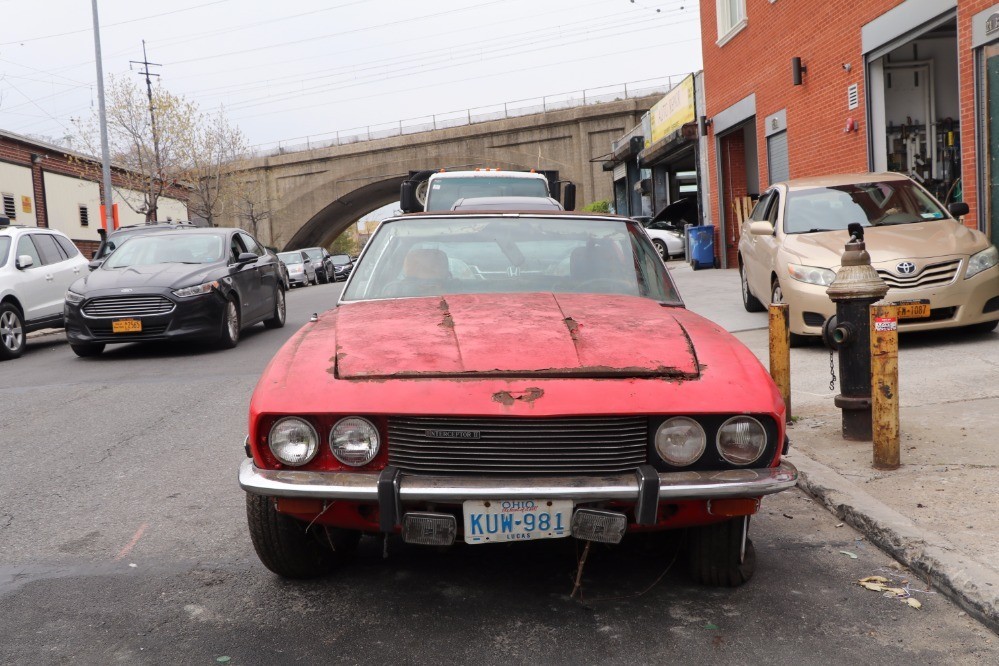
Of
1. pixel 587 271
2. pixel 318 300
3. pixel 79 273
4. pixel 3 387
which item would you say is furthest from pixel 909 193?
pixel 318 300

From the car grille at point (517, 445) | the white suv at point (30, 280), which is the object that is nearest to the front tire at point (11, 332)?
the white suv at point (30, 280)

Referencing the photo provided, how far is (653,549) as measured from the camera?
3.83 meters

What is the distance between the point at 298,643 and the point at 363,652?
23cm

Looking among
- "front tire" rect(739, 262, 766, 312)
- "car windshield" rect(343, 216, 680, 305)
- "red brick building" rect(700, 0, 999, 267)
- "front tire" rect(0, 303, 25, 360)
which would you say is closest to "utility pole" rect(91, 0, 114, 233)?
"front tire" rect(0, 303, 25, 360)

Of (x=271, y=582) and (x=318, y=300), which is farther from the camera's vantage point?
(x=318, y=300)

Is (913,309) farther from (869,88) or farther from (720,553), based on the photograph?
(869,88)

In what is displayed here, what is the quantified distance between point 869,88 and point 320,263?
27259 millimetres

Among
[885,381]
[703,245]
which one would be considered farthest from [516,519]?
[703,245]

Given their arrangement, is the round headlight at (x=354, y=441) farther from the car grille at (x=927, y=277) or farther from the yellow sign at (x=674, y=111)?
the yellow sign at (x=674, y=111)

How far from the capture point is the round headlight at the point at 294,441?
3.04m

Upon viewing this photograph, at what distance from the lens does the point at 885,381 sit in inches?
186

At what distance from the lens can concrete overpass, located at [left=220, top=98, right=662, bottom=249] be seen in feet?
140

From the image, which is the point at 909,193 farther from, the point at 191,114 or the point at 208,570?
the point at 191,114

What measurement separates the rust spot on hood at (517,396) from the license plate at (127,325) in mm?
8532
